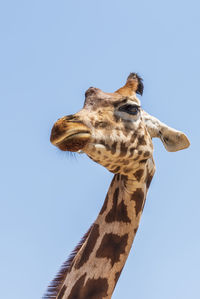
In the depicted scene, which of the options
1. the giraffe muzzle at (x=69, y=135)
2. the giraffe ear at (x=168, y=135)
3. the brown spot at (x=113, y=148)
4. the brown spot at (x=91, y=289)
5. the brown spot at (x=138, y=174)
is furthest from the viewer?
the giraffe ear at (x=168, y=135)

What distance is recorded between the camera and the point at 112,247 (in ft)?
16.8

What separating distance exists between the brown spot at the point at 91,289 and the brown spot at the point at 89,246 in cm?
23

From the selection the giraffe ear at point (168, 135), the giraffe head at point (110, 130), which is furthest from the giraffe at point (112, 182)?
the giraffe ear at point (168, 135)

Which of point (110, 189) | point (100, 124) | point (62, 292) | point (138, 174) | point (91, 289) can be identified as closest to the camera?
point (91, 289)

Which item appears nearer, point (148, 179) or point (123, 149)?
point (123, 149)

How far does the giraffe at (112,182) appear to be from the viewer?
16.1 ft

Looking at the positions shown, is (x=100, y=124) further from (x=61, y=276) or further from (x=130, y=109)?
(x=61, y=276)

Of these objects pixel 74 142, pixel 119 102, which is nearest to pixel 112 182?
pixel 119 102

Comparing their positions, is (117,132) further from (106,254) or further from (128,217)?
(106,254)

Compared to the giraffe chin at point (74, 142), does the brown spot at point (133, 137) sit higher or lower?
higher

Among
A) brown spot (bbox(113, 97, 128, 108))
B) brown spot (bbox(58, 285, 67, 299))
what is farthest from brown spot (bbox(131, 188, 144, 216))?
brown spot (bbox(58, 285, 67, 299))

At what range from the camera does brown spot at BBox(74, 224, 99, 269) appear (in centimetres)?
514

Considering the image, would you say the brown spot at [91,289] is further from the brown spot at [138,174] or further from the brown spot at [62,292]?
the brown spot at [138,174]

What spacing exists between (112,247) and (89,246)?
0.25m
